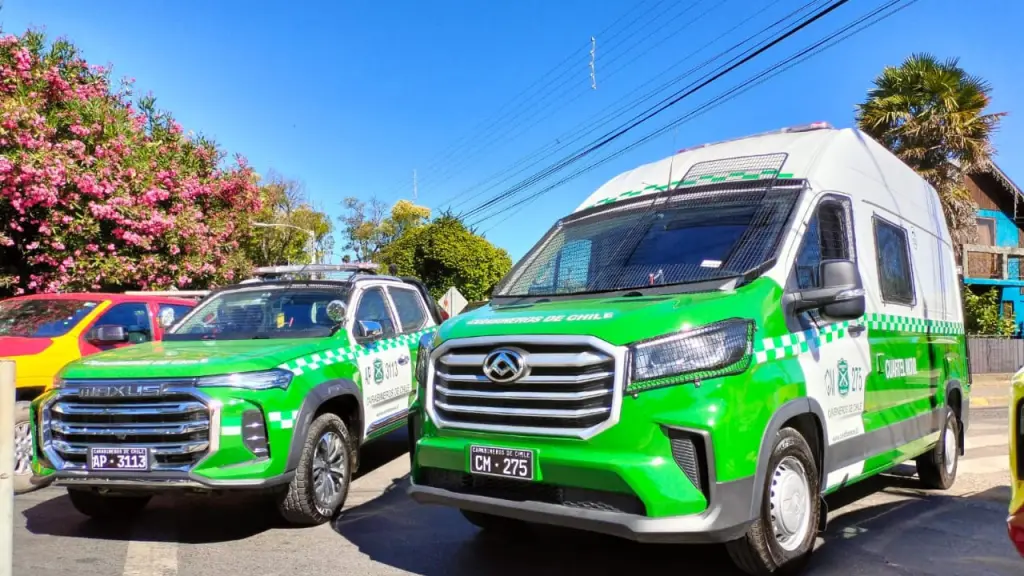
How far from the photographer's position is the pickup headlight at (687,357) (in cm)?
360

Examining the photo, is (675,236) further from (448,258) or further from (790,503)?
(448,258)

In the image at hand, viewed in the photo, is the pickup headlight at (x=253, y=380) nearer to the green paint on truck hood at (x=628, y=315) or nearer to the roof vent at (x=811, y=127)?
the green paint on truck hood at (x=628, y=315)

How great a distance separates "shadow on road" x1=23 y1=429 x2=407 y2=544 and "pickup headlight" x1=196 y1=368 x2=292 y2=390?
2.36 feet

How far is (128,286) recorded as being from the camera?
13.5 meters

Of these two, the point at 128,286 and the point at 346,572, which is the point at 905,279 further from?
the point at 128,286

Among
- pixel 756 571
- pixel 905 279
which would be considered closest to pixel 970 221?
pixel 905 279

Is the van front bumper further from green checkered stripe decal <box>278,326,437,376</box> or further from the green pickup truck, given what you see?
green checkered stripe decal <box>278,326,437,376</box>

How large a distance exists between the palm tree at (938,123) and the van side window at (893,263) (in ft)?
45.4

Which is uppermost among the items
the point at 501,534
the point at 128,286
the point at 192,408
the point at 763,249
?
the point at 128,286

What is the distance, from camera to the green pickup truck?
191 inches

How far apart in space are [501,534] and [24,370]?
5143 mm

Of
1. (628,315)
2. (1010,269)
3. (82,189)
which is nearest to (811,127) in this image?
(628,315)

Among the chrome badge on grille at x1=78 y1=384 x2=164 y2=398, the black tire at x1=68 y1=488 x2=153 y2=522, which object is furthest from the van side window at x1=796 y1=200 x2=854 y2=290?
the black tire at x1=68 y1=488 x2=153 y2=522

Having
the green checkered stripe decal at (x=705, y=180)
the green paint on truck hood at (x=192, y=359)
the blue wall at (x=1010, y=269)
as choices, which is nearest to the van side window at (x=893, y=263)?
the green checkered stripe decal at (x=705, y=180)
